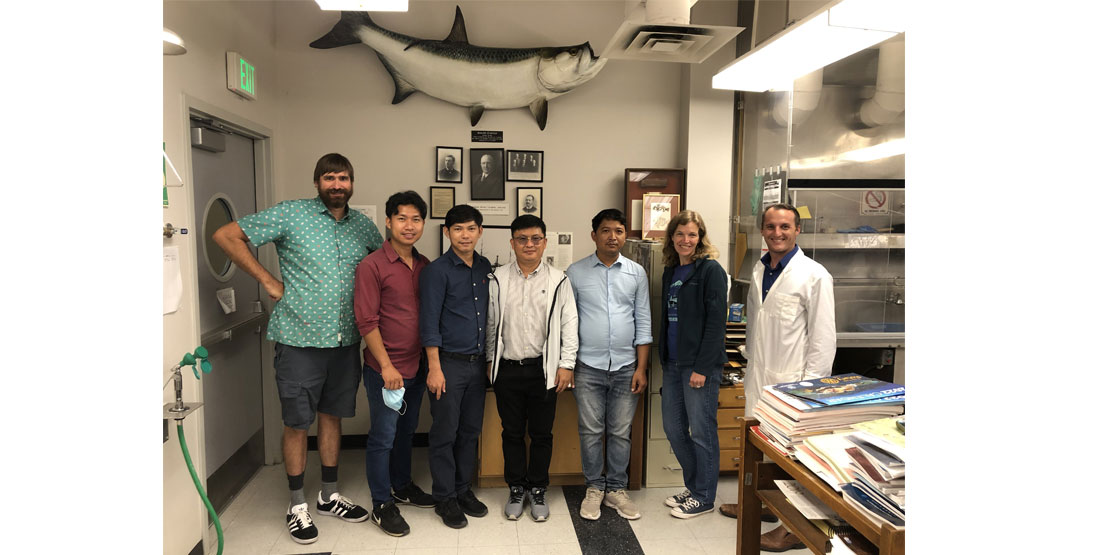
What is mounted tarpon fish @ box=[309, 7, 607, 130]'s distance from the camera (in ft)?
11.7

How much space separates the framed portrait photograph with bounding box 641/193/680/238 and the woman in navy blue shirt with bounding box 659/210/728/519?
2.49 ft

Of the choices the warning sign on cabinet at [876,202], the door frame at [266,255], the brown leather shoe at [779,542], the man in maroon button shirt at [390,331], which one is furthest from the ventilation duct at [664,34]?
the brown leather shoe at [779,542]

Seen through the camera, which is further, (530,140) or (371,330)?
(530,140)

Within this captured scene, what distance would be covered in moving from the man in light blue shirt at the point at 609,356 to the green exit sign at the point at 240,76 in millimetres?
1874

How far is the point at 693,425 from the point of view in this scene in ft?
9.62

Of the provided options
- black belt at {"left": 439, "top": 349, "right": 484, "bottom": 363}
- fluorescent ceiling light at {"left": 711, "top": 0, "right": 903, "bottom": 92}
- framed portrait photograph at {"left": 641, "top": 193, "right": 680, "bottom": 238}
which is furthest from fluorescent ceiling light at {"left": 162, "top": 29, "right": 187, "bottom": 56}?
framed portrait photograph at {"left": 641, "top": 193, "right": 680, "bottom": 238}

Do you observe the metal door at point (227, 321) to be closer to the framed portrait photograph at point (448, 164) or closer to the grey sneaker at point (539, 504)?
the framed portrait photograph at point (448, 164)

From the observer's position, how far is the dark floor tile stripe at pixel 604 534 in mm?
2666

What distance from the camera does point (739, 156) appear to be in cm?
386

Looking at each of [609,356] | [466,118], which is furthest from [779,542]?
[466,118]
